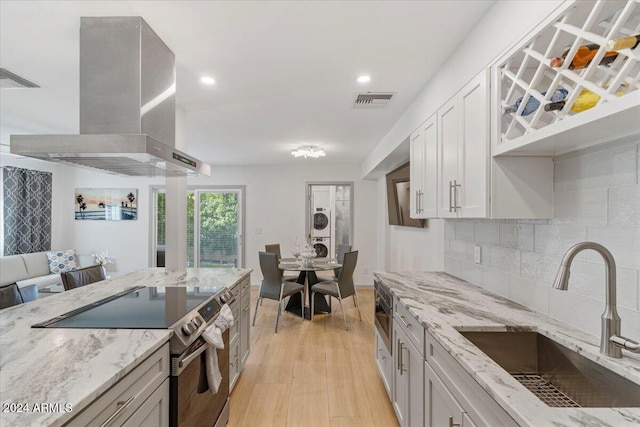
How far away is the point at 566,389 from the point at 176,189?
314 centimetres

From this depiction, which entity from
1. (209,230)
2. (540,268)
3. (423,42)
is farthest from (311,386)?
(209,230)

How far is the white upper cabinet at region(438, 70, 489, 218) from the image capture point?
1554 millimetres

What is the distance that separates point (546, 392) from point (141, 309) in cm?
196

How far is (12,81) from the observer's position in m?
2.43

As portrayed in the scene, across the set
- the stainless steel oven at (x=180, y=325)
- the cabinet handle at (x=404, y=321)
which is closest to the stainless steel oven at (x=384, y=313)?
the cabinet handle at (x=404, y=321)

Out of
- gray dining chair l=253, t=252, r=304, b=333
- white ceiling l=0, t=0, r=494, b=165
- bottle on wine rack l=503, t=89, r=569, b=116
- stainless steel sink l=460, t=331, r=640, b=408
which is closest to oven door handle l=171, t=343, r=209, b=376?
stainless steel sink l=460, t=331, r=640, b=408

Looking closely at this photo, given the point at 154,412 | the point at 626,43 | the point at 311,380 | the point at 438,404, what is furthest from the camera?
the point at 311,380

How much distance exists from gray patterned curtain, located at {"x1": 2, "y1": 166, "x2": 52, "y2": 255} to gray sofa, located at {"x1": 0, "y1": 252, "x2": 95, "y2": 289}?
1.16 feet

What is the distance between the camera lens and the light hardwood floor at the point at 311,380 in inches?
88.0

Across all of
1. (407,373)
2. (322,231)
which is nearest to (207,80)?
(407,373)

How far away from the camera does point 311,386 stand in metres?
2.63

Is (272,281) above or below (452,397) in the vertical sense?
below

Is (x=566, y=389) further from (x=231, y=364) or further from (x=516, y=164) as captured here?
(x=231, y=364)

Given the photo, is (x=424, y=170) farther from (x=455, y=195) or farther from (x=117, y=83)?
(x=117, y=83)
